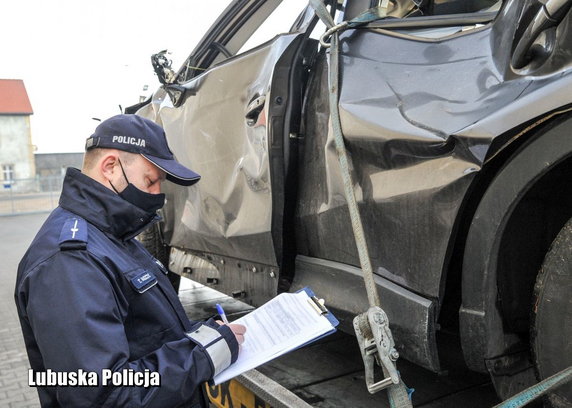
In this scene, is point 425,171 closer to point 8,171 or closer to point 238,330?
point 238,330

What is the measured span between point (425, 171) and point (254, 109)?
95 cm

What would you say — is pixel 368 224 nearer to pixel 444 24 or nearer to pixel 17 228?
pixel 444 24

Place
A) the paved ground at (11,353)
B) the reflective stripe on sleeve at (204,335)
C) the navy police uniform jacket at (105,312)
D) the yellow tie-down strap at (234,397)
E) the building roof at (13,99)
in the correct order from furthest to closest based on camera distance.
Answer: the building roof at (13,99), the paved ground at (11,353), the yellow tie-down strap at (234,397), the reflective stripe on sleeve at (204,335), the navy police uniform jacket at (105,312)

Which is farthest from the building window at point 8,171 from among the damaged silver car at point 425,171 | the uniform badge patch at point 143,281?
the uniform badge patch at point 143,281

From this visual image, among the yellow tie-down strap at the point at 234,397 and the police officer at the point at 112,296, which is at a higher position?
the police officer at the point at 112,296

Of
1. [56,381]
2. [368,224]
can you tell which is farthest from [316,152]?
[56,381]

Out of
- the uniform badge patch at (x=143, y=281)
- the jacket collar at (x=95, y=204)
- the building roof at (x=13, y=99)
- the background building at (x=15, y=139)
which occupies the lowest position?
the uniform badge patch at (x=143, y=281)

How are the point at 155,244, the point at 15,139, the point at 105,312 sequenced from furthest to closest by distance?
the point at 15,139 < the point at 155,244 < the point at 105,312

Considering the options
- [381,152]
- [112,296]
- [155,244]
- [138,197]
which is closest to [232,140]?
[381,152]

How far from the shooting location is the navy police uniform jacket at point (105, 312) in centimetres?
117

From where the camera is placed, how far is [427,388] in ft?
7.20

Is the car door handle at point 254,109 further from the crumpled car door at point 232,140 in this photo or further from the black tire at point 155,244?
the black tire at point 155,244

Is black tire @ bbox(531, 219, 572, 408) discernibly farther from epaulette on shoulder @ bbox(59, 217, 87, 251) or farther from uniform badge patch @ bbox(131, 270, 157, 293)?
epaulette on shoulder @ bbox(59, 217, 87, 251)

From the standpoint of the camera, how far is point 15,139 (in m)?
37.8
